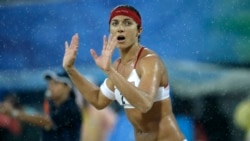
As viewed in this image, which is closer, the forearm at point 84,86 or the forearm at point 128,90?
the forearm at point 128,90

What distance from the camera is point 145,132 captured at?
1.97 metres

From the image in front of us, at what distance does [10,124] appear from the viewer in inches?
127

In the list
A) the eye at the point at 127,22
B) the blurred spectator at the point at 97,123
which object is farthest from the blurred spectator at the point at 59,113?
the eye at the point at 127,22

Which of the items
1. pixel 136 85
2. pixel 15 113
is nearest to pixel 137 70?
pixel 136 85

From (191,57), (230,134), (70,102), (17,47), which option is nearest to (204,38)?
(191,57)

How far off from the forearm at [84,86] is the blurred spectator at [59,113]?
38.5 inches

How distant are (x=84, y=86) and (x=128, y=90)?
0.45 metres

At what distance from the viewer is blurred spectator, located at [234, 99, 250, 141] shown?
114 inches

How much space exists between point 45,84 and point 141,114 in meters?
1.34

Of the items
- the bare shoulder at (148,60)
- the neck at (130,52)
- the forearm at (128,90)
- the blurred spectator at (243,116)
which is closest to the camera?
the forearm at (128,90)

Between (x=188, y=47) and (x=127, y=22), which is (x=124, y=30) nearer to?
(x=127, y=22)

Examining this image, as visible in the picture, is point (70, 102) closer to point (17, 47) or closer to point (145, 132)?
point (17, 47)

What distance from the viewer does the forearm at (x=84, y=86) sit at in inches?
80.8

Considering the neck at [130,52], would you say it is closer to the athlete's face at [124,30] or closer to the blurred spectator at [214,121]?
the athlete's face at [124,30]
